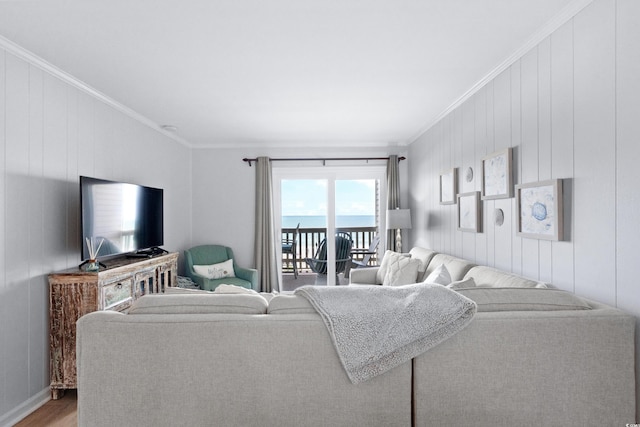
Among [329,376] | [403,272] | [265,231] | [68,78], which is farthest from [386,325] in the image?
[265,231]

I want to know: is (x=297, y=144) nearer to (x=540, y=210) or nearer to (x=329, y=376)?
(x=540, y=210)

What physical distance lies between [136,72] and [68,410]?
2584 mm

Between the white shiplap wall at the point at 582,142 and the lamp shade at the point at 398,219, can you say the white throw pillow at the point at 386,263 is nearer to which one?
the lamp shade at the point at 398,219

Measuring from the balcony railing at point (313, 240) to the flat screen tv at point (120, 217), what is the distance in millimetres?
2115

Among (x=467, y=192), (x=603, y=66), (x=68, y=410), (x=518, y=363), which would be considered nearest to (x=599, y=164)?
(x=603, y=66)

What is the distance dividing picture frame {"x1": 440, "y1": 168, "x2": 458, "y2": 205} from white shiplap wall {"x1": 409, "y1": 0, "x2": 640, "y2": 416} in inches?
29.9

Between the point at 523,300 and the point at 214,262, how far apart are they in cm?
461

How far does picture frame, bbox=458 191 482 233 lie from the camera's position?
3232 mm

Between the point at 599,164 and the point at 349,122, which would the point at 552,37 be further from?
the point at 349,122

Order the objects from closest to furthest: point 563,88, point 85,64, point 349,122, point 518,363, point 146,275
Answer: point 518,363, point 563,88, point 85,64, point 146,275, point 349,122

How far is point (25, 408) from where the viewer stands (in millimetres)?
2537

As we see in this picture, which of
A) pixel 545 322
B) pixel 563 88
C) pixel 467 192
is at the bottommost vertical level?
pixel 545 322

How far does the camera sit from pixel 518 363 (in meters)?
1.60

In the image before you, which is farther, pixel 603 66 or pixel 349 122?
pixel 349 122
